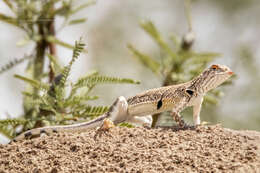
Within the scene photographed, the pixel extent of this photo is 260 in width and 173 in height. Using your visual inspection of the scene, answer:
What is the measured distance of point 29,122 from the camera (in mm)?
4891

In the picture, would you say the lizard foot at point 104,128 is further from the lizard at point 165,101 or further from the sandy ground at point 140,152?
the lizard at point 165,101

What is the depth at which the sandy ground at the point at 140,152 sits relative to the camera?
3875 mm

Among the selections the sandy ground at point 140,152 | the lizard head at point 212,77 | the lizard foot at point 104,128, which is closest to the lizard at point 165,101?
the lizard head at point 212,77

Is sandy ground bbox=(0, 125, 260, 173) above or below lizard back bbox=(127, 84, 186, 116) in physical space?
below

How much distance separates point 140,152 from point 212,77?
131 cm

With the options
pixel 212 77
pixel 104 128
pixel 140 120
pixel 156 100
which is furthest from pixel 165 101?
pixel 104 128

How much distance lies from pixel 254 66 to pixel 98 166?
4.23 meters

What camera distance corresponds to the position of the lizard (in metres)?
4.92

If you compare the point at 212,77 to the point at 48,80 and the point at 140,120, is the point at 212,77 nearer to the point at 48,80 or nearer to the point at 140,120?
the point at 140,120

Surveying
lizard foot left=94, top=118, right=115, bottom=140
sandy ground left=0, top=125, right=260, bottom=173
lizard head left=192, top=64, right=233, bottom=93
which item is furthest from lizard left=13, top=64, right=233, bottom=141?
sandy ground left=0, top=125, right=260, bottom=173

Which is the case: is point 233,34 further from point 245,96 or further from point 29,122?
point 29,122

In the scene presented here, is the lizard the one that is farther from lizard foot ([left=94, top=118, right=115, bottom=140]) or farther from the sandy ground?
the sandy ground

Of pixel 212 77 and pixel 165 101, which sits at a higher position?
pixel 212 77

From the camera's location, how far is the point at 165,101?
505cm
